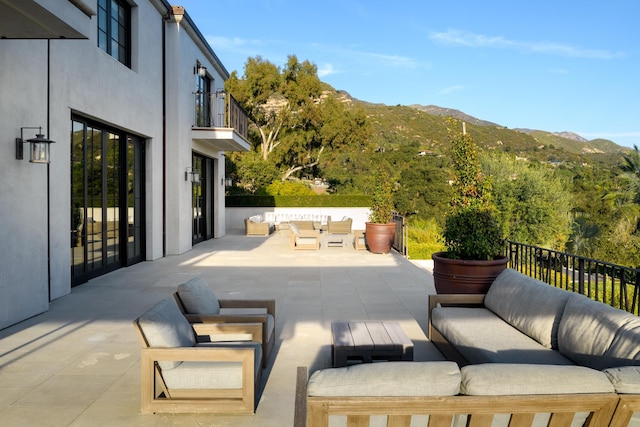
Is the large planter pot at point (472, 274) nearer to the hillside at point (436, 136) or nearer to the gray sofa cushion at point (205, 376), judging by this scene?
the gray sofa cushion at point (205, 376)

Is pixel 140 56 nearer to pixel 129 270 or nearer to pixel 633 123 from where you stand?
pixel 129 270

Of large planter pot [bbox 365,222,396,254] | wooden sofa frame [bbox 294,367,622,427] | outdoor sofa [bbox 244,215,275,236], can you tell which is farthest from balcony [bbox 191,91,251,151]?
wooden sofa frame [bbox 294,367,622,427]

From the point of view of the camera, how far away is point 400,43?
2594cm

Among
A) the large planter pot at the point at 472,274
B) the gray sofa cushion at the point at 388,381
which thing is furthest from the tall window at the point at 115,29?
the gray sofa cushion at the point at 388,381

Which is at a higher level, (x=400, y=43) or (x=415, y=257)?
(x=400, y=43)

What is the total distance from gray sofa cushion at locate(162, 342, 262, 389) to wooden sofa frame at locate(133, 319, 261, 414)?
0.11 ft

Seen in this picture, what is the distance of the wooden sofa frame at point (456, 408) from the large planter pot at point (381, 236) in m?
10.1

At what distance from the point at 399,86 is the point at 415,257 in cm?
2309

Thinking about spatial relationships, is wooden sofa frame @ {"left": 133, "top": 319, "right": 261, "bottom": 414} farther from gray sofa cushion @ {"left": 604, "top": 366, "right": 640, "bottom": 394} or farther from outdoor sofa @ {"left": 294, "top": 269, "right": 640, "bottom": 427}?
gray sofa cushion @ {"left": 604, "top": 366, "right": 640, "bottom": 394}

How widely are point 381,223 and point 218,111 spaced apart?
19.6 feet

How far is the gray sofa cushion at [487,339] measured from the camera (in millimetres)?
3246

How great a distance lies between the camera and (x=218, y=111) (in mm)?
14023

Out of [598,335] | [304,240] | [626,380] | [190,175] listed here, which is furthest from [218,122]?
[626,380]

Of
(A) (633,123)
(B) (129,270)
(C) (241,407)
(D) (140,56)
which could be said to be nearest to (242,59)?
(D) (140,56)
